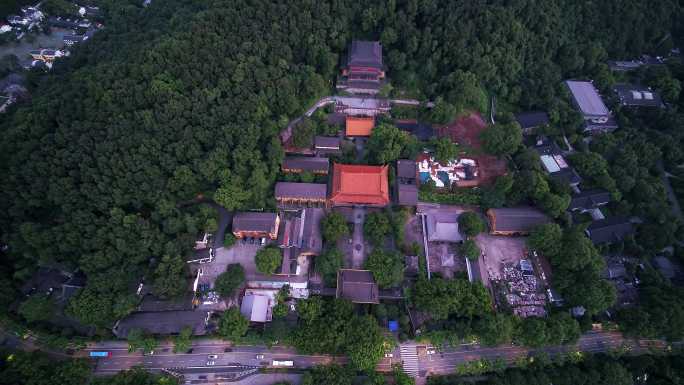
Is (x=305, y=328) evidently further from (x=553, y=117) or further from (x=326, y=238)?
(x=553, y=117)

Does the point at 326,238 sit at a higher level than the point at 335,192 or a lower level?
lower

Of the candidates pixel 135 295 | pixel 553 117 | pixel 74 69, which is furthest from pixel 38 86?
pixel 553 117

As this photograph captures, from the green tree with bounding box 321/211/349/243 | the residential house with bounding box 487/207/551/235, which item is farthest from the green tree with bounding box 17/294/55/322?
the residential house with bounding box 487/207/551/235

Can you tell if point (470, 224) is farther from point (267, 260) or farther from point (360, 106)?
point (267, 260)

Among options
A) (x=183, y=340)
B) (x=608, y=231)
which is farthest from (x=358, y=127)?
(x=608, y=231)

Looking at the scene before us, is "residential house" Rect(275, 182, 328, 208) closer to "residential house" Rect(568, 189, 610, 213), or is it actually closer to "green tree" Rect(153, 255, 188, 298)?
"green tree" Rect(153, 255, 188, 298)

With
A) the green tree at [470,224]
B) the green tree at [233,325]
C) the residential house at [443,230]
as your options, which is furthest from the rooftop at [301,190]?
the green tree at [470,224]

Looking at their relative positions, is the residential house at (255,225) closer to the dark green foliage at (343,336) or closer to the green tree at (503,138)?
the dark green foliage at (343,336)
